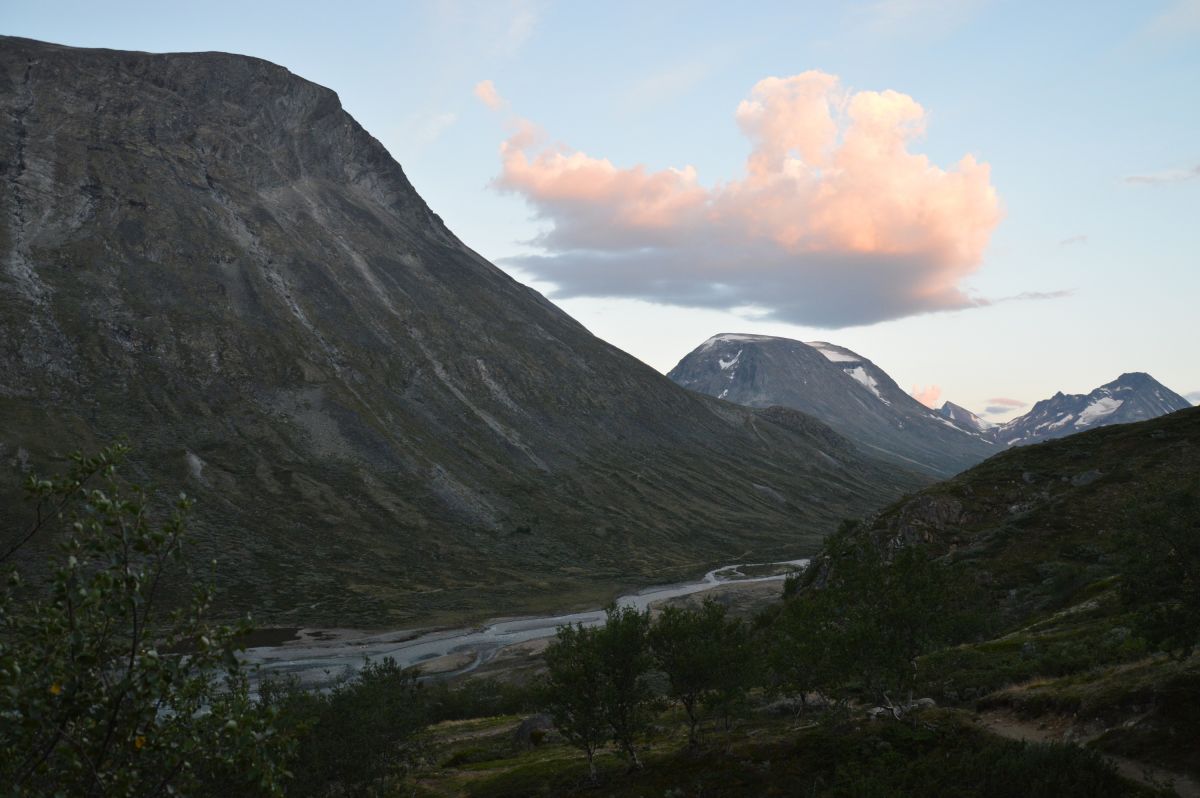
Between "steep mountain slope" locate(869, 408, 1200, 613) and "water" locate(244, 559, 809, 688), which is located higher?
"steep mountain slope" locate(869, 408, 1200, 613)

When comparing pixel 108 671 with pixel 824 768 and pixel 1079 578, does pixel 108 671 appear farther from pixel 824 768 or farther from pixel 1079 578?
pixel 1079 578

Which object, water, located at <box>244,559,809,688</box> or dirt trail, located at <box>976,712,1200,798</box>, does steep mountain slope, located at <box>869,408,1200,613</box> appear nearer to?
dirt trail, located at <box>976,712,1200,798</box>

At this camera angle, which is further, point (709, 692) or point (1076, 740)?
point (709, 692)

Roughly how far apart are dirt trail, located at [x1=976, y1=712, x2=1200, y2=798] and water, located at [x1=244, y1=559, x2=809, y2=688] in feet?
224

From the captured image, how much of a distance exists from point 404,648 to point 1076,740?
11373cm

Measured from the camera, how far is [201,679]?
41.1ft

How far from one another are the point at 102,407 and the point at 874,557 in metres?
211

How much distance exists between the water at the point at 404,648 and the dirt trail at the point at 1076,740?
6818cm

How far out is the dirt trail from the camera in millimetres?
23078

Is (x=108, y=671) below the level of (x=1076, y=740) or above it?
above

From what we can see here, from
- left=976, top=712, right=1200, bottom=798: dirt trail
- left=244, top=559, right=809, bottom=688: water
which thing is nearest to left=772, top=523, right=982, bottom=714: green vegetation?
left=976, top=712, right=1200, bottom=798: dirt trail

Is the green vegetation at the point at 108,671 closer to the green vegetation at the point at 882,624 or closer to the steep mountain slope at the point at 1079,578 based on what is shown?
the steep mountain slope at the point at 1079,578

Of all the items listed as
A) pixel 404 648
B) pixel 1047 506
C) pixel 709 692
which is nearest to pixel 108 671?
pixel 709 692

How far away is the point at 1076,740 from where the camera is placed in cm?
2892
